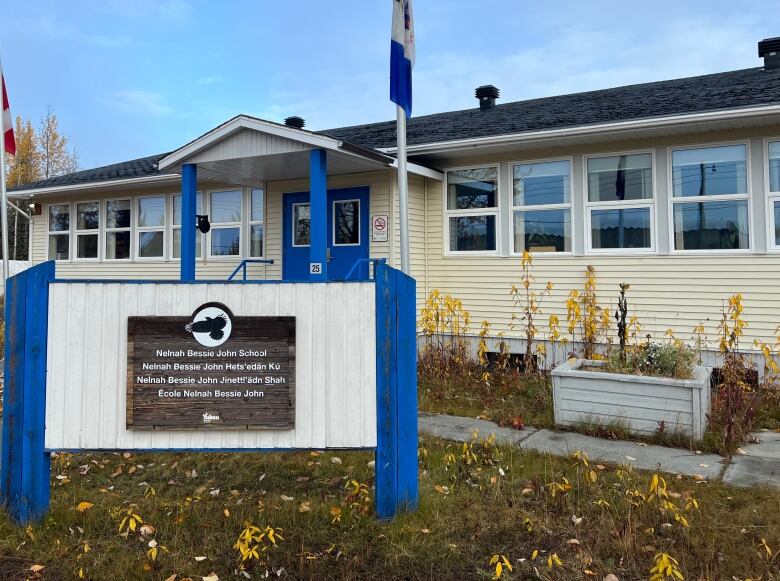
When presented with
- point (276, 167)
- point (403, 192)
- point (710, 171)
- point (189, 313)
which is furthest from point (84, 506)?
point (710, 171)

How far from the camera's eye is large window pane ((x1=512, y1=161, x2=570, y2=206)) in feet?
26.8

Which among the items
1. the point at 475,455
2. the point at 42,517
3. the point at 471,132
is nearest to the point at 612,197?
the point at 471,132

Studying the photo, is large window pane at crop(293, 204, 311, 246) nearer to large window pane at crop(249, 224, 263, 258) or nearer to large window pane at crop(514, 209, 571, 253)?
large window pane at crop(249, 224, 263, 258)

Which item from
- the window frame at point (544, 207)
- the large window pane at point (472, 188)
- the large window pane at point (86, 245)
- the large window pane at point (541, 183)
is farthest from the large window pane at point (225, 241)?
the large window pane at point (541, 183)

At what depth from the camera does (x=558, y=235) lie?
26.9 feet

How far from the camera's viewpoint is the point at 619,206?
7793 mm

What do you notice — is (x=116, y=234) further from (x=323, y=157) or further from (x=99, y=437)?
(x=99, y=437)

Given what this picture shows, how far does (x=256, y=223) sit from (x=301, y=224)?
1137 millimetres

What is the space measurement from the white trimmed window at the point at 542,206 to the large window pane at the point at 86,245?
347 inches

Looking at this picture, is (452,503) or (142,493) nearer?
(452,503)

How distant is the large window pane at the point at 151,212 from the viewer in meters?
11.8

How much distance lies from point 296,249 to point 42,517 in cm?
684

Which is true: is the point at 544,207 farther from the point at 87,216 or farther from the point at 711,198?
the point at 87,216

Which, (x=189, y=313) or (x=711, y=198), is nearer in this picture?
(x=189, y=313)
